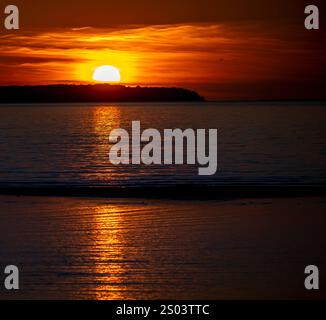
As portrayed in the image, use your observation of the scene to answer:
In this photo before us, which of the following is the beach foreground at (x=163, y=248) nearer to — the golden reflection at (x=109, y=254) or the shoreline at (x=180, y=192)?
the golden reflection at (x=109, y=254)

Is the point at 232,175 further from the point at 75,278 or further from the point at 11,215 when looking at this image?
the point at 75,278

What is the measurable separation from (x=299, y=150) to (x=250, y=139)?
730 cm

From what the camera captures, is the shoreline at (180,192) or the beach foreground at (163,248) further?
the shoreline at (180,192)

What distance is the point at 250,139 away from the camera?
40844mm

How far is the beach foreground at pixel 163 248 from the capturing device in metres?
10.1

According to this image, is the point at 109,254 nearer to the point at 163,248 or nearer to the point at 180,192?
the point at 163,248

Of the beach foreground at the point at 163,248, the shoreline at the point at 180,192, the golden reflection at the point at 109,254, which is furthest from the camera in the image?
the shoreline at the point at 180,192

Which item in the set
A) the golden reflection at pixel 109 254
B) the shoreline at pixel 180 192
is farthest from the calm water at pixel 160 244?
the shoreline at pixel 180 192

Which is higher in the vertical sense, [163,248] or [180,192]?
[180,192]

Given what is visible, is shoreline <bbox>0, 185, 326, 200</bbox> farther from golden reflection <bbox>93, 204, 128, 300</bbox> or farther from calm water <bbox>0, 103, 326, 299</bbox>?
golden reflection <bbox>93, 204, 128, 300</bbox>

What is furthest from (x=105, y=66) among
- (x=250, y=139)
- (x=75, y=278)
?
(x=75, y=278)

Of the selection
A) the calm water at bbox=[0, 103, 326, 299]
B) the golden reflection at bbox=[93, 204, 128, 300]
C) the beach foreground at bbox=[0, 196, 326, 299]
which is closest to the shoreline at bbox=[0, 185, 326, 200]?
the calm water at bbox=[0, 103, 326, 299]

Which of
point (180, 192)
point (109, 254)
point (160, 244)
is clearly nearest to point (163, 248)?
point (160, 244)

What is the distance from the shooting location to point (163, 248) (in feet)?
40.2
